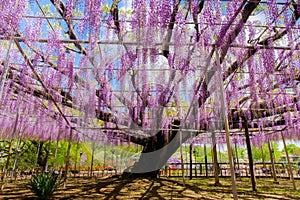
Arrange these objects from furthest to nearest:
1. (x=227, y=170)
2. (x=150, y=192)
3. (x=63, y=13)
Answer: (x=227, y=170), (x=150, y=192), (x=63, y=13)

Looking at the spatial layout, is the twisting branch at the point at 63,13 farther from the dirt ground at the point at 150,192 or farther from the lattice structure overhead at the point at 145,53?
the dirt ground at the point at 150,192

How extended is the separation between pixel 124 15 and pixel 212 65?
199 cm

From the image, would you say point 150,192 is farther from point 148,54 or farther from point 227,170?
point 227,170

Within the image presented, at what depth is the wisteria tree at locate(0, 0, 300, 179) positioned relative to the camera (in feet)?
10.1

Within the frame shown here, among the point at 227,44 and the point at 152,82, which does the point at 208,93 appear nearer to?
the point at 152,82

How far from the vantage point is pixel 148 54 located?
417cm

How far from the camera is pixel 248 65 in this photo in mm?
4543

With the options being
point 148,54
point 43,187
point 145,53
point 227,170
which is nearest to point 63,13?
point 145,53

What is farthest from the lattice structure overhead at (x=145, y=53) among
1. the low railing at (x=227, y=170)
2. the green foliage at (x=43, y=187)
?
the low railing at (x=227, y=170)

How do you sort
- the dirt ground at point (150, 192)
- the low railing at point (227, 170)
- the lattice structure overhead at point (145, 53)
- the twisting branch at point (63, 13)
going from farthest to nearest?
the low railing at point (227, 170)
the dirt ground at point (150, 192)
the lattice structure overhead at point (145, 53)
the twisting branch at point (63, 13)

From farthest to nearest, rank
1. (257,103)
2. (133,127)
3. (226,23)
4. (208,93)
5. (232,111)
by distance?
(133,127)
(232,111)
(257,103)
(208,93)
(226,23)

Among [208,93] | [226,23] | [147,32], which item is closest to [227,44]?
[226,23]

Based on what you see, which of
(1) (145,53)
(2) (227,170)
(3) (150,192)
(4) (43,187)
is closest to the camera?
(1) (145,53)

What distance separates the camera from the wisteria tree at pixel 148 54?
309 cm
